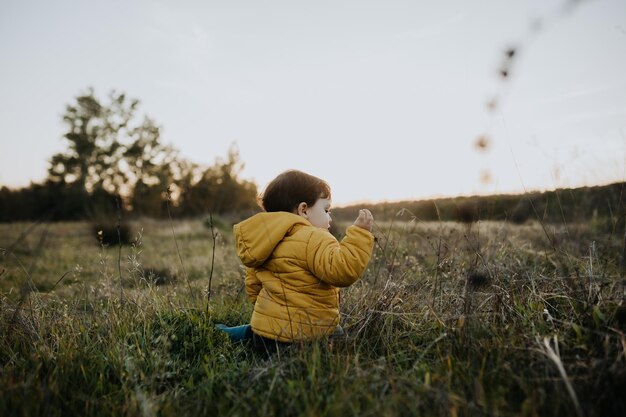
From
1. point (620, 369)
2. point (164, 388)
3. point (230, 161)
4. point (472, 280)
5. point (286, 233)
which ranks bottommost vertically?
point (164, 388)

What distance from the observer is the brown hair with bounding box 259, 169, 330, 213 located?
2476 mm

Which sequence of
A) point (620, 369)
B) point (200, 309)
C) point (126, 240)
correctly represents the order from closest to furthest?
point (620, 369)
point (200, 309)
point (126, 240)

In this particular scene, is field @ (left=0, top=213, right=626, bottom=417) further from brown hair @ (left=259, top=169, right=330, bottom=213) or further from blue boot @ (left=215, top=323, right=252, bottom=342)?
brown hair @ (left=259, top=169, right=330, bottom=213)

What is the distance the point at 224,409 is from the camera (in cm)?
166

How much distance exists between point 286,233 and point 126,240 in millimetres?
9521

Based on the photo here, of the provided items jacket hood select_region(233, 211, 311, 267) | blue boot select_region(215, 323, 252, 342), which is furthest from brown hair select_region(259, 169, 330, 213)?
blue boot select_region(215, 323, 252, 342)

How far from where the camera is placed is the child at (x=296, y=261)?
2123mm

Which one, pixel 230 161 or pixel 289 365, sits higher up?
pixel 230 161

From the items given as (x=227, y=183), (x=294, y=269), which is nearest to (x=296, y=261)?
(x=294, y=269)

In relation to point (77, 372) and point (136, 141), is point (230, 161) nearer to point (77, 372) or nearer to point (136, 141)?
point (136, 141)

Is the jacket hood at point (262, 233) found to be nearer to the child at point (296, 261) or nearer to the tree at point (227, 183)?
the child at point (296, 261)

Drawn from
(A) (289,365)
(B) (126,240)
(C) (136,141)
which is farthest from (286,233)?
(C) (136,141)

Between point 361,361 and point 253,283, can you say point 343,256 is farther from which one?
point 253,283

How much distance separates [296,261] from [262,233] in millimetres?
274
